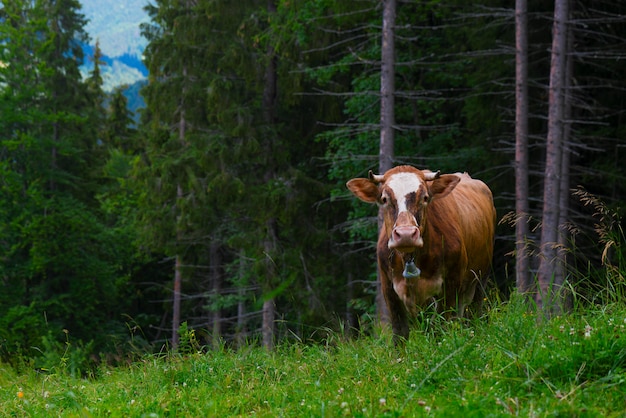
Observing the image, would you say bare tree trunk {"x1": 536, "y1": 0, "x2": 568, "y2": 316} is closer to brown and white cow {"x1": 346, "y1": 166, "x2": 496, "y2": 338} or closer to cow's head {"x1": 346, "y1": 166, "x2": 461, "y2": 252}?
brown and white cow {"x1": 346, "y1": 166, "x2": 496, "y2": 338}

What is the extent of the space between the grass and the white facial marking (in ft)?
3.66

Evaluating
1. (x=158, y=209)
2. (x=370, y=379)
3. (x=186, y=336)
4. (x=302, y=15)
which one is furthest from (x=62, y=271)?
(x=370, y=379)

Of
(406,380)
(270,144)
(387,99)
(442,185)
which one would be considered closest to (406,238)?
(442,185)

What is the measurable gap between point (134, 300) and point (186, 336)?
3424 cm

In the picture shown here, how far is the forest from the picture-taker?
1609 centimetres

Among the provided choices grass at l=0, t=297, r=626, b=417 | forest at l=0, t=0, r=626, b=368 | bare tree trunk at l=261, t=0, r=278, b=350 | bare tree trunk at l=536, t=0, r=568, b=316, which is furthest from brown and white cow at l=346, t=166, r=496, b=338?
bare tree trunk at l=261, t=0, r=278, b=350

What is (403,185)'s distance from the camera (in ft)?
19.5

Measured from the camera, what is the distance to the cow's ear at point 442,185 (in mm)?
6273

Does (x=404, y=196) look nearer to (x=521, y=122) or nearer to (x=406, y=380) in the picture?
(x=406, y=380)

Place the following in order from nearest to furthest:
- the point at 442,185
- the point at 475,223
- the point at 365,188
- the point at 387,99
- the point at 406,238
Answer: the point at 406,238, the point at 442,185, the point at 365,188, the point at 475,223, the point at 387,99

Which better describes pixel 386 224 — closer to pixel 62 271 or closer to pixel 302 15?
pixel 302 15

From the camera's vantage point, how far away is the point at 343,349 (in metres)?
5.84

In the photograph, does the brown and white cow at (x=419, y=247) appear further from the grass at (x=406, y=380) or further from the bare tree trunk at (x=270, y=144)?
the bare tree trunk at (x=270, y=144)

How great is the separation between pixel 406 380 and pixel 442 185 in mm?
2418
